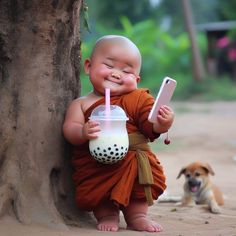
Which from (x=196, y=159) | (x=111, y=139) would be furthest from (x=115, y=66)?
(x=196, y=159)

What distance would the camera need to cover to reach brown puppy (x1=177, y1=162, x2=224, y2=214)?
26.2 feet

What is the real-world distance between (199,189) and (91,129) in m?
4.09

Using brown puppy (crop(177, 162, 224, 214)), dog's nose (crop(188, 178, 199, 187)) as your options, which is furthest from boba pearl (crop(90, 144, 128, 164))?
dog's nose (crop(188, 178, 199, 187))

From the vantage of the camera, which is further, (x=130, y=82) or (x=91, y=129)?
(x=130, y=82)

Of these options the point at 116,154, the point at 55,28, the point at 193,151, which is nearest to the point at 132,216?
the point at 116,154

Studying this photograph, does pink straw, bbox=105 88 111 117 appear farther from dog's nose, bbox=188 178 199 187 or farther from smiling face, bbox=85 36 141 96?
dog's nose, bbox=188 178 199 187

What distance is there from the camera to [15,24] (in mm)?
4902

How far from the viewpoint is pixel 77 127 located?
4797 mm

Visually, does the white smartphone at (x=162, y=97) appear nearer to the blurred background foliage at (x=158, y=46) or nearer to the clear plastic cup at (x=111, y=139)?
the clear plastic cup at (x=111, y=139)

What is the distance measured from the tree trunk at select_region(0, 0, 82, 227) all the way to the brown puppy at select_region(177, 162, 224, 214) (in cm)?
303

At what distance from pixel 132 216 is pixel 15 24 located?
150 cm

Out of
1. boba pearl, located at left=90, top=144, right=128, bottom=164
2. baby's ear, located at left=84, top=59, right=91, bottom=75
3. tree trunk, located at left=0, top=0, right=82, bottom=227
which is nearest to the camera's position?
boba pearl, located at left=90, top=144, right=128, bottom=164

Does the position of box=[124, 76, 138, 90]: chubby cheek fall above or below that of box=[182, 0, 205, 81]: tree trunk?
above

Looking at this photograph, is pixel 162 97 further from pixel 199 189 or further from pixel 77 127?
pixel 199 189
